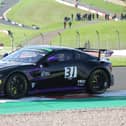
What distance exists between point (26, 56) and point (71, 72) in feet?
3.79

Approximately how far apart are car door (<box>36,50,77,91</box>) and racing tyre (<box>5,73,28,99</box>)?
526 mm

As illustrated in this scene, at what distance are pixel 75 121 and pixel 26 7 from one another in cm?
8126

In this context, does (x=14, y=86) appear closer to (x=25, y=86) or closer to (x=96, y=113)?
(x=25, y=86)

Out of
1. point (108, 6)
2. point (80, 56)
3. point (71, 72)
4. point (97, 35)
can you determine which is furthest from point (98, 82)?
point (108, 6)

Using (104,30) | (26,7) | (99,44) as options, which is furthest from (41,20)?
(99,44)

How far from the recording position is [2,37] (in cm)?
6059

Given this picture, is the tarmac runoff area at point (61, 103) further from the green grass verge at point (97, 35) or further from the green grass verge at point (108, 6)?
the green grass verge at point (108, 6)

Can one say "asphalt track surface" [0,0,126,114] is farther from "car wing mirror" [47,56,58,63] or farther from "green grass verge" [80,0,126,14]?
"green grass verge" [80,0,126,14]

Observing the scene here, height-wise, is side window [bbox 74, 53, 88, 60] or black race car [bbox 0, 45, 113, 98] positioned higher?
side window [bbox 74, 53, 88, 60]

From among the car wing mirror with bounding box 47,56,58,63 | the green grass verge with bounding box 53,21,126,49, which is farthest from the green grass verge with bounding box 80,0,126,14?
the car wing mirror with bounding box 47,56,58,63

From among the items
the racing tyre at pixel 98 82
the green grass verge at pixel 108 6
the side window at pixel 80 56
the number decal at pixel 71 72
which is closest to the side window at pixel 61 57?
the side window at pixel 80 56

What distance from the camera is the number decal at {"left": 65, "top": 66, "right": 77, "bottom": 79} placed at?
12.2 metres

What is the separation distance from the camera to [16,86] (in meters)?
11.2

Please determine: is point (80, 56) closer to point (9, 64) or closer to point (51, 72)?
point (51, 72)
